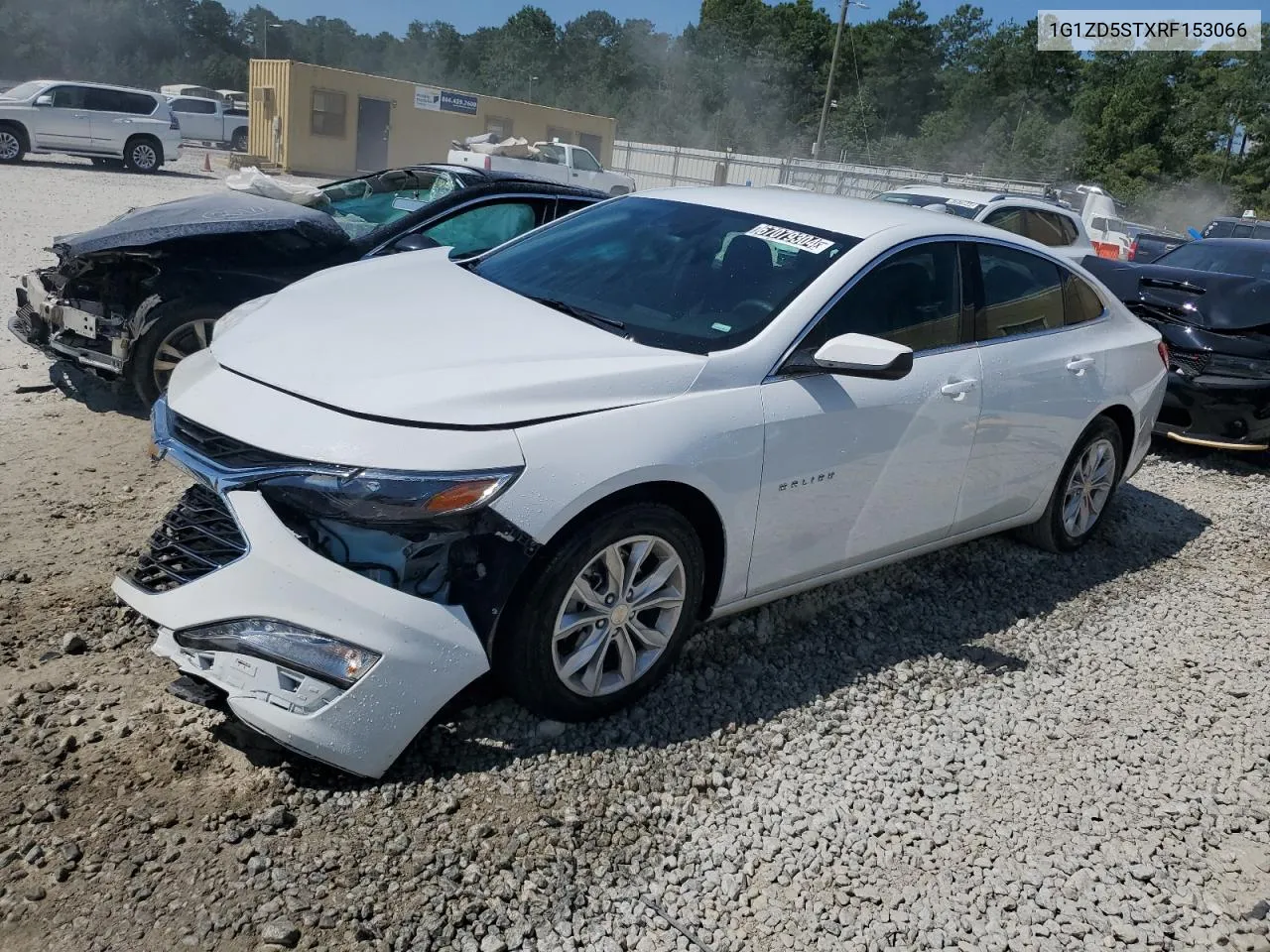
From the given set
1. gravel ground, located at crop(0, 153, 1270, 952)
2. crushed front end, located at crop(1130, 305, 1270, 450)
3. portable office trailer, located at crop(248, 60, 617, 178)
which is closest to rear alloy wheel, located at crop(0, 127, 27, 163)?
portable office trailer, located at crop(248, 60, 617, 178)

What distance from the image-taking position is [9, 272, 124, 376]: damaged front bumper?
5.54 meters

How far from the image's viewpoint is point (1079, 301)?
494cm

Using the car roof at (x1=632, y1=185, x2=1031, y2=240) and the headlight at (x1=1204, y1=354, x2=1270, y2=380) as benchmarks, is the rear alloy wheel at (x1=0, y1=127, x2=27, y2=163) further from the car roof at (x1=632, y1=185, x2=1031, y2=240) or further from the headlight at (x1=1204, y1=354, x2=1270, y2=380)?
the headlight at (x1=1204, y1=354, x2=1270, y2=380)

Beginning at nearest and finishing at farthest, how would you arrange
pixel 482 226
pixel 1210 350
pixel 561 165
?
pixel 482 226 < pixel 1210 350 < pixel 561 165

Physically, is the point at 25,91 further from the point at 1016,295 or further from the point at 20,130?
the point at 1016,295

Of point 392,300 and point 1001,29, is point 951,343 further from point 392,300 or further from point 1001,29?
point 1001,29

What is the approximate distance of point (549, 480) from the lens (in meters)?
2.88

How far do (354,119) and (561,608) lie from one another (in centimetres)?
3374

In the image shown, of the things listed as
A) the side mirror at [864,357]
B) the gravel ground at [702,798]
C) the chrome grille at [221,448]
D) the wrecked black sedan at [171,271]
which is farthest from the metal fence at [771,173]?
the chrome grille at [221,448]

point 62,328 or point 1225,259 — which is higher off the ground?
point 1225,259

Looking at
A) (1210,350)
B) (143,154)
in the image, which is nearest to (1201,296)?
(1210,350)

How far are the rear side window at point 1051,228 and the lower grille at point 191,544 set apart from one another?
989 cm

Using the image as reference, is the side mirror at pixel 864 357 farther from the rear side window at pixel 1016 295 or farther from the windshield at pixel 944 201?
the windshield at pixel 944 201

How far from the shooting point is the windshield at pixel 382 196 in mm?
6836
